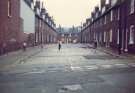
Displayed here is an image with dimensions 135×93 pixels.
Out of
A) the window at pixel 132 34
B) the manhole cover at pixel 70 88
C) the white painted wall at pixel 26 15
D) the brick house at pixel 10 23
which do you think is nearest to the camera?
the manhole cover at pixel 70 88

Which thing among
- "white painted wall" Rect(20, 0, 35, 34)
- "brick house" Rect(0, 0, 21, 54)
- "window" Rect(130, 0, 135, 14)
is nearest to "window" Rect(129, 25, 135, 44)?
"window" Rect(130, 0, 135, 14)

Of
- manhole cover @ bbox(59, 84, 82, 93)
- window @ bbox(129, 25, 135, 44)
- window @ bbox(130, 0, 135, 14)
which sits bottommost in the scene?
manhole cover @ bbox(59, 84, 82, 93)

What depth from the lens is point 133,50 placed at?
119 feet

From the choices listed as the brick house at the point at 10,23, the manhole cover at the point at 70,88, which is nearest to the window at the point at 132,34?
the brick house at the point at 10,23

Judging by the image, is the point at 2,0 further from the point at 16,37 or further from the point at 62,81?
the point at 62,81

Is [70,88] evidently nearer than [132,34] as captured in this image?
Yes

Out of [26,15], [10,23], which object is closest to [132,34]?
[10,23]

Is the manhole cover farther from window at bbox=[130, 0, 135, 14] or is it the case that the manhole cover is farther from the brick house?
window at bbox=[130, 0, 135, 14]

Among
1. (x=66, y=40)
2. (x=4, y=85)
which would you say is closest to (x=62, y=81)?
(x=4, y=85)

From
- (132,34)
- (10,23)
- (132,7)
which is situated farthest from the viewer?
(10,23)

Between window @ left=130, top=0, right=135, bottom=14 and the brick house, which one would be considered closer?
the brick house

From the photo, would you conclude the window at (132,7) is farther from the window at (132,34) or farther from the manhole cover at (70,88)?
the manhole cover at (70,88)

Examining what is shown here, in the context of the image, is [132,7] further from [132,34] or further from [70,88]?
[70,88]

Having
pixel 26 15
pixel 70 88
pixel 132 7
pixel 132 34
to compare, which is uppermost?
pixel 26 15
